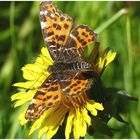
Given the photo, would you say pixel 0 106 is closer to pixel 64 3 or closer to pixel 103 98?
pixel 64 3

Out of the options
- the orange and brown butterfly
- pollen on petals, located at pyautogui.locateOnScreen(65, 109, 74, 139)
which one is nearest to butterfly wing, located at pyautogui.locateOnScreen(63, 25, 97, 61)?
the orange and brown butterfly

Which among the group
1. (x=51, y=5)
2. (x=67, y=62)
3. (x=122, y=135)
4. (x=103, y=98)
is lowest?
(x=122, y=135)

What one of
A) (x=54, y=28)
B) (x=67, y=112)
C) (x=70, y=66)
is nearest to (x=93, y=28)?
(x=54, y=28)

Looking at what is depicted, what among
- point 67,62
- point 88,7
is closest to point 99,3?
point 88,7

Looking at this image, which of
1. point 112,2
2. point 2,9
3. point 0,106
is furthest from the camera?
point 2,9

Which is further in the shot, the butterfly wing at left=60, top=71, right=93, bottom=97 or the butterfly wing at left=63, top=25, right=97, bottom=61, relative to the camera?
the butterfly wing at left=63, top=25, right=97, bottom=61

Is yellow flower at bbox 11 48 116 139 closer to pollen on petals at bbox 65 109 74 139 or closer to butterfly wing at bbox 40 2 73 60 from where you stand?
pollen on petals at bbox 65 109 74 139

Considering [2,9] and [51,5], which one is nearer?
[51,5]
